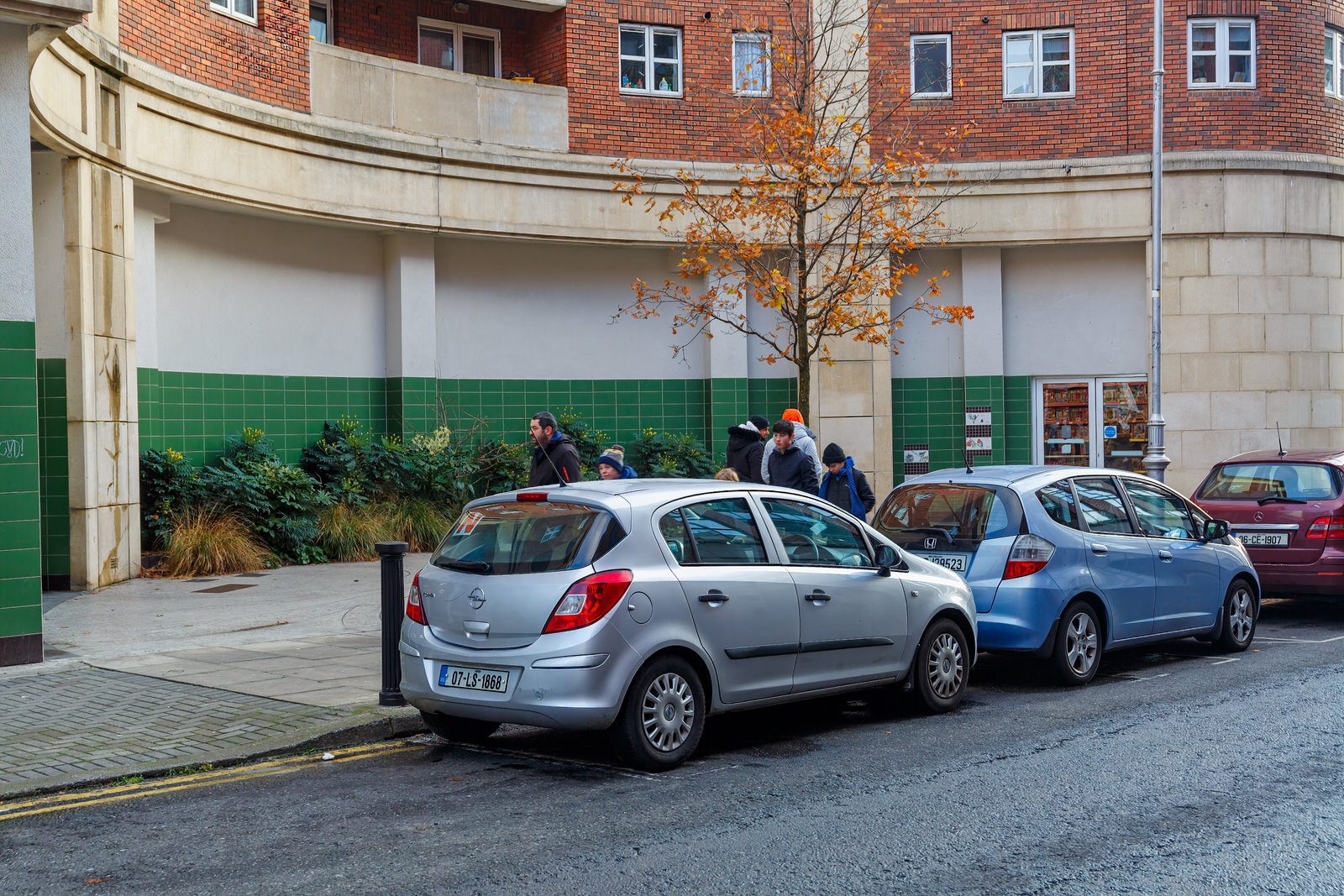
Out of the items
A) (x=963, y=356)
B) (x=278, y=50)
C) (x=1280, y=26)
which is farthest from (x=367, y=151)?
(x=1280, y=26)

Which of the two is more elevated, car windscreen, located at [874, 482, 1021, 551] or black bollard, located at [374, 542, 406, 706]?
car windscreen, located at [874, 482, 1021, 551]

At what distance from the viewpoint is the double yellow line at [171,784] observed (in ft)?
20.8

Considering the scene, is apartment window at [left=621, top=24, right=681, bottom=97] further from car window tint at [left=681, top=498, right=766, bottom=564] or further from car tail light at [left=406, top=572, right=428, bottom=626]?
car tail light at [left=406, top=572, right=428, bottom=626]

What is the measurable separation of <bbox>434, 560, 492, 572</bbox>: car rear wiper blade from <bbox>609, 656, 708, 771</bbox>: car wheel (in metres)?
1.04

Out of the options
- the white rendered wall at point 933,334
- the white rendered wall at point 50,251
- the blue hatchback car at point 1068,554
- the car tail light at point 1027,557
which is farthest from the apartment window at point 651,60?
the car tail light at point 1027,557

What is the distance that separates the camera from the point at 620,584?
6754 mm

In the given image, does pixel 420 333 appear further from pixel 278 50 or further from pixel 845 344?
pixel 845 344

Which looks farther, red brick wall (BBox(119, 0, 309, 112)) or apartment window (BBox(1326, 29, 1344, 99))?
apartment window (BBox(1326, 29, 1344, 99))

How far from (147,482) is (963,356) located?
12708mm

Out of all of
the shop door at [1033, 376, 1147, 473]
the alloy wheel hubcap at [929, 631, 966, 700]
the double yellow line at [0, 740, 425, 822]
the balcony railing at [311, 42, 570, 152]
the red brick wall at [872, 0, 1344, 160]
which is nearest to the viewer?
the double yellow line at [0, 740, 425, 822]

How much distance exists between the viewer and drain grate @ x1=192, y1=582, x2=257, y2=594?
13617mm

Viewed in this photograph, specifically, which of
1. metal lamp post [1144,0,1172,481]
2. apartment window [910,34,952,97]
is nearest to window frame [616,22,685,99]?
apartment window [910,34,952,97]

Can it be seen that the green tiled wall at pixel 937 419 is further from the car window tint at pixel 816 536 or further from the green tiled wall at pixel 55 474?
the car window tint at pixel 816 536

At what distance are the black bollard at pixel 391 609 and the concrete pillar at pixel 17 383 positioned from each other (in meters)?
3.06
